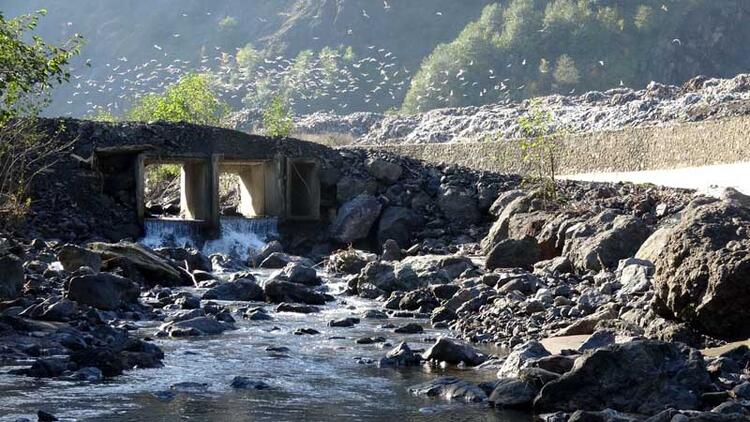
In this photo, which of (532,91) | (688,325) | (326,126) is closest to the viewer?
(688,325)

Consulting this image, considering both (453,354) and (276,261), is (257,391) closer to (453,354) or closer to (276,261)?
(453,354)

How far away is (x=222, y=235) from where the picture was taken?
31.4m

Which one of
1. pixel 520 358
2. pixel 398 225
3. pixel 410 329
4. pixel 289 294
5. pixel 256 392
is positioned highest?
Result: pixel 398 225

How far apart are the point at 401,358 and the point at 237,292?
290 inches

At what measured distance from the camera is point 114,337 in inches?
536

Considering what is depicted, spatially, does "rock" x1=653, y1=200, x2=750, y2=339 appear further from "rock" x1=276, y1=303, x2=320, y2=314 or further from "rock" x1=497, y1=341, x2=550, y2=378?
"rock" x1=276, y1=303, x2=320, y2=314

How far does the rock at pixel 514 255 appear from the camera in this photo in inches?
882

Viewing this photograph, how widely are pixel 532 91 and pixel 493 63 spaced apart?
5.43 meters

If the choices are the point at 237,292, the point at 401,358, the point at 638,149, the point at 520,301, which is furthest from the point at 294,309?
the point at 638,149

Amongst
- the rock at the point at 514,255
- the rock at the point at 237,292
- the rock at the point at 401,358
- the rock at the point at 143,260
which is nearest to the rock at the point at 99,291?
the rock at the point at 237,292

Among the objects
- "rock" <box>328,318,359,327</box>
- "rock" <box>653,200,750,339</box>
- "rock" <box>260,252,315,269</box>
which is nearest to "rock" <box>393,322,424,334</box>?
"rock" <box>328,318,359,327</box>

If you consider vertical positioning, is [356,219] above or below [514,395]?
above

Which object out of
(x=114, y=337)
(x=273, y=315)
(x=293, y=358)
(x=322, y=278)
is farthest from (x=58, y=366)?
(x=322, y=278)

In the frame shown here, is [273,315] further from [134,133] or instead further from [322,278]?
[134,133]
